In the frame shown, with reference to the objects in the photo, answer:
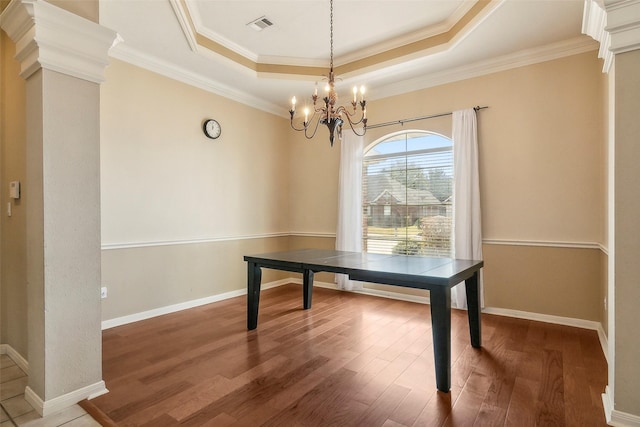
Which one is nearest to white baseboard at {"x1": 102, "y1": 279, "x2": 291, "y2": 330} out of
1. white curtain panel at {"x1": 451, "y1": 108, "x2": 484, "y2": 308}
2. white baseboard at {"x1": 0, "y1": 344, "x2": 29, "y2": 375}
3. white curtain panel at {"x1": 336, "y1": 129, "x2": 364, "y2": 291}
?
white baseboard at {"x1": 0, "y1": 344, "x2": 29, "y2": 375}

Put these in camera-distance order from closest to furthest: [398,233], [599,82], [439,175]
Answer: [599,82]
[439,175]
[398,233]

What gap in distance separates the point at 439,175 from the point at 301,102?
2338 mm

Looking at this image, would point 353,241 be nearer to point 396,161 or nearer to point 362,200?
point 362,200

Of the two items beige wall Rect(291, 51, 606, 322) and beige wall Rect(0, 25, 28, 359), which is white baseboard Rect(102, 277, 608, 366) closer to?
beige wall Rect(291, 51, 606, 322)

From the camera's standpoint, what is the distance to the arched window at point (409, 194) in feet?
13.4

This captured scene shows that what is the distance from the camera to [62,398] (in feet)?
6.22

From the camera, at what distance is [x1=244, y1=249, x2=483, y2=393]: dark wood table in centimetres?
206

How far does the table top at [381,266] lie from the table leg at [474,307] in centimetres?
13

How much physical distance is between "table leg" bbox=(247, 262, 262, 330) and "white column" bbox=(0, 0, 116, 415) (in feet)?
4.34

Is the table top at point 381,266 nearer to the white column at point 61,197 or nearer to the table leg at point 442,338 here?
the table leg at point 442,338

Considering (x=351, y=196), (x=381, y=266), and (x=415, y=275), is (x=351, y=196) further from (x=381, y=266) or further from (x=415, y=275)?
(x=415, y=275)

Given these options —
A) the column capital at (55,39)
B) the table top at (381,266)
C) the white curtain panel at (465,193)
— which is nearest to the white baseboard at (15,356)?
the table top at (381,266)

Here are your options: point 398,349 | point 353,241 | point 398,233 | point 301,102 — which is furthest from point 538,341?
point 301,102

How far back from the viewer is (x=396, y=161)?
4.47 meters
